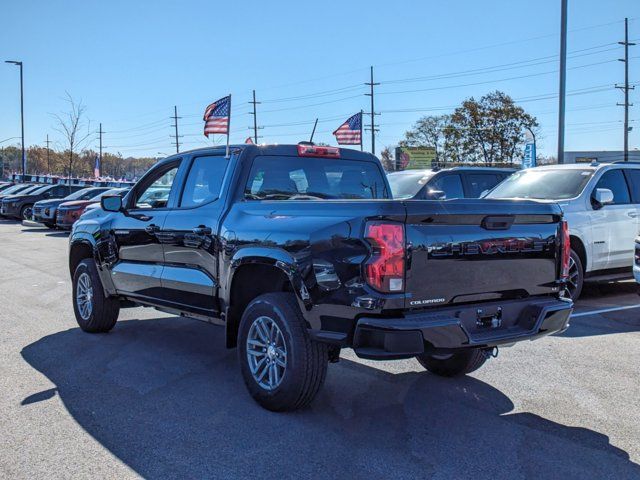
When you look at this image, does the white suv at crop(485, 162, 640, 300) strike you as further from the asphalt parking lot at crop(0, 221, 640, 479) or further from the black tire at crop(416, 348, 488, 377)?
the black tire at crop(416, 348, 488, 377)

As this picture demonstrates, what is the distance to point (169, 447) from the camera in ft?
12.6

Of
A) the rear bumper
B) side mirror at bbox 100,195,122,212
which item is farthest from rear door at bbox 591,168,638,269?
side mirror at bbox 100,195,122,212

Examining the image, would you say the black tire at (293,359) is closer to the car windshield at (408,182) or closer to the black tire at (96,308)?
the black tire at (96,308)

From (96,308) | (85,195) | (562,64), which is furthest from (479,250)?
(85,195)

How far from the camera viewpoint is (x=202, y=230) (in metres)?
5.14

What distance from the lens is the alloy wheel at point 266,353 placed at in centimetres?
434

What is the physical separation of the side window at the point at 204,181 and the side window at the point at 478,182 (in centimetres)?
632

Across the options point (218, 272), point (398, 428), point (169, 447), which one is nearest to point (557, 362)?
point (398, 428)

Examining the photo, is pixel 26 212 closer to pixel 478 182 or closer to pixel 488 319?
pixel 478 182

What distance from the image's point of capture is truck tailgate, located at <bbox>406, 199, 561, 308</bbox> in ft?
12.4

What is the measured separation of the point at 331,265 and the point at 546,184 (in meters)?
6.06

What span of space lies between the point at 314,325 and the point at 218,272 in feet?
4.12

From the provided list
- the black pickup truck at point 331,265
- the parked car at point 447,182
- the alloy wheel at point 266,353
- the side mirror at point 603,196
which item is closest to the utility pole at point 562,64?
the parked car at point 447,182

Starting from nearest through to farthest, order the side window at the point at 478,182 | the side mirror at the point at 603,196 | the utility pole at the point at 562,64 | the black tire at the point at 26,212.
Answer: the side mirror at the point at 603,196
the side window at the point at 478,182
the utility pole at the point at 562,64
the black tire at the point at 26,212
